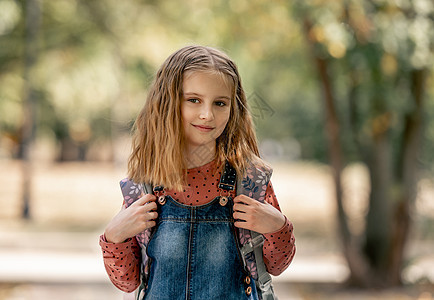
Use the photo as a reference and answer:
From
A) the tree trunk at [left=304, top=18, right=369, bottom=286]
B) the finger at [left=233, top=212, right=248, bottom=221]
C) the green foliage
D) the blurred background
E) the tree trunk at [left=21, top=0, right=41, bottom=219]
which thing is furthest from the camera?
the tree trunk at [left=21, top=0, right=41, bottom=219]

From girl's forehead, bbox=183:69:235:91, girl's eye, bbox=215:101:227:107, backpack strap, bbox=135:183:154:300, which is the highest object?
girl's forehead, bbox=183:69:235:91

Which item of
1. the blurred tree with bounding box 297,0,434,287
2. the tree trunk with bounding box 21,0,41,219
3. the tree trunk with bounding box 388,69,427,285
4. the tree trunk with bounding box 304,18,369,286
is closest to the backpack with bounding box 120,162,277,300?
the blurred tree with bounding box 297,0,434,287

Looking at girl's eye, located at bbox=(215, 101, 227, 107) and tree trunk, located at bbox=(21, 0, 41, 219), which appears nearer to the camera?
girl's eye, located at bbox=(215, 101, 227, 107)

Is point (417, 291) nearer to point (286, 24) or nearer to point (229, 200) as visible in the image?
point (286, 24)

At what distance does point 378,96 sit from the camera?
7.21 meters

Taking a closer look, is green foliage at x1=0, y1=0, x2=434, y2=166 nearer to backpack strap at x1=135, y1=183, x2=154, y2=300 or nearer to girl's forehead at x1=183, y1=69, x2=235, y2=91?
girl's forehead at x1=183, y1=69, x2=235, y2=91

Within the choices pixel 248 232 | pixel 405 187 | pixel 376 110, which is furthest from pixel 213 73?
pixel 405 187

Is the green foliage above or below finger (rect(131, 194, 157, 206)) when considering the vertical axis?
above

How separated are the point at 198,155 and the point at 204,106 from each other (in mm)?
168

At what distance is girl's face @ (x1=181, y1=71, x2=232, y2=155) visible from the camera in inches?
73.6

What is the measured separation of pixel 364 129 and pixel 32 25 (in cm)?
998

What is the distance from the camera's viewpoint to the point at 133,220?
71.6 inches

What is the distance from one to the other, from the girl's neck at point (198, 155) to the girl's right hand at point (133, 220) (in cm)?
17

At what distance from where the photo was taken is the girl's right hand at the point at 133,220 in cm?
182
